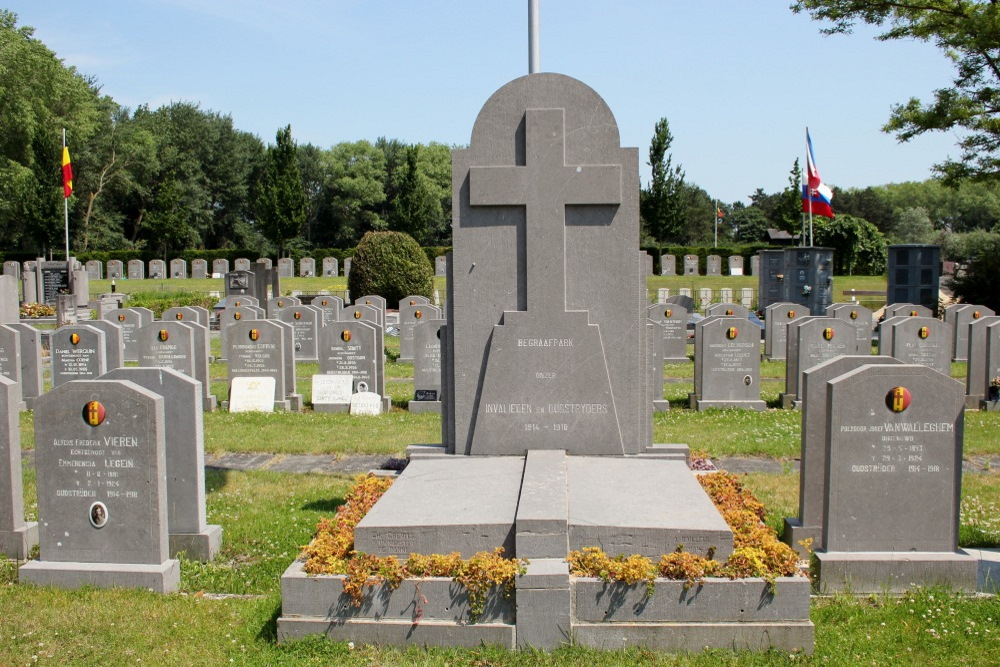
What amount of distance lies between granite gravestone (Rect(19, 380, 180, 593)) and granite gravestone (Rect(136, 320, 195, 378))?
27.4 feet

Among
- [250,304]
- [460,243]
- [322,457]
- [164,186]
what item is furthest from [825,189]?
[164,186]

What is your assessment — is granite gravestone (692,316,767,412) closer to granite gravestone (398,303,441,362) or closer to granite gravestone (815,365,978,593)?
granite gravestone (398,303,441,362)

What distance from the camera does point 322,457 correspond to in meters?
10.8

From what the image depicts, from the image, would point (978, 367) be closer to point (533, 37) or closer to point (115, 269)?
point (533, 37)

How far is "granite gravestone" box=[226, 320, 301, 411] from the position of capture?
46.8 feet

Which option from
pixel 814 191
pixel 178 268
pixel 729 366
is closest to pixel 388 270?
pixel 814 191

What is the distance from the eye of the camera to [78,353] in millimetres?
13242

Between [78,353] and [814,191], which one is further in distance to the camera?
[814,191]

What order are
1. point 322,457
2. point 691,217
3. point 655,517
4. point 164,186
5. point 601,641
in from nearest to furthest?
point 601,641
point 655,517
point 322,457
point 164,186
point 691,217

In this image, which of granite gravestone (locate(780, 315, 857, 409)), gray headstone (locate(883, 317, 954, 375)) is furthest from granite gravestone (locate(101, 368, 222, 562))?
gray headstone (locate(883, 317, 954, 375))

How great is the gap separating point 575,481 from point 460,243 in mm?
1990

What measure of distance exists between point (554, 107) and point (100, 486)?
4.16 m

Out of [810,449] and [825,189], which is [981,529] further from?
[825,189]

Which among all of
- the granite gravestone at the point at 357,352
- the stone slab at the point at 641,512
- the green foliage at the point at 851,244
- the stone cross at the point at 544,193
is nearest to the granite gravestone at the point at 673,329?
the granite gravestone at the point at 357,352
